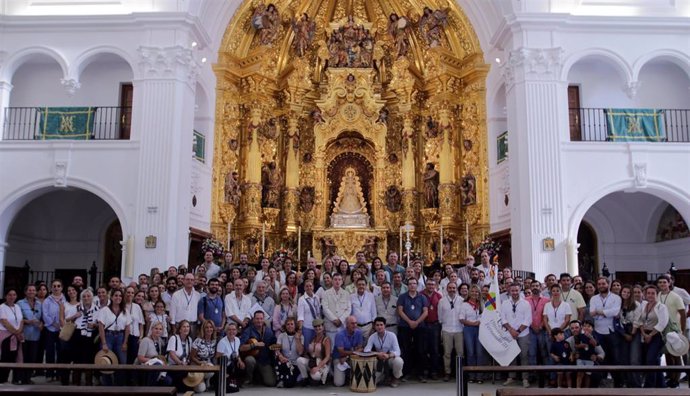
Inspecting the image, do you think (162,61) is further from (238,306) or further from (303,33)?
(238,306)

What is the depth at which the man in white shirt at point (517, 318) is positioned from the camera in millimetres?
9789

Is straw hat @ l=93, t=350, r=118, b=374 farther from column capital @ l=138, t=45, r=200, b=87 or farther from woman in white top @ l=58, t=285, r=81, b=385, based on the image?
column capital @ l=138, t=45, r=200, b=87

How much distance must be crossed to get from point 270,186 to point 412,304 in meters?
11.8

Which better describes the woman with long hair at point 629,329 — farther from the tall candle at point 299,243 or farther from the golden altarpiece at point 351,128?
the tall candle at point 299,243

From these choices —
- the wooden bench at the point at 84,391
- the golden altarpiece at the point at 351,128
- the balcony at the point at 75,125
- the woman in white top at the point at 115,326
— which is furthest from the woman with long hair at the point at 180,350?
the golden altarpiece at the point at 351,128

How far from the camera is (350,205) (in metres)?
21.6

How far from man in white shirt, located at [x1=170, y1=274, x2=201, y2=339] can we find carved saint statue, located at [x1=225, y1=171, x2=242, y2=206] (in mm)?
9678

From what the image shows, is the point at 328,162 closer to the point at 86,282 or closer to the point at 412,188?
the point at 412,188

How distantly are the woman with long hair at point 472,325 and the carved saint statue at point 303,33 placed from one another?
533 inches

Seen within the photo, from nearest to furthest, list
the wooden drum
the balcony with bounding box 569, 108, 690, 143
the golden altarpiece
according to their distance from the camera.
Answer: the wooden drum, the balcony with bounding box 569, 108, 690, 143, the golden altarpiece

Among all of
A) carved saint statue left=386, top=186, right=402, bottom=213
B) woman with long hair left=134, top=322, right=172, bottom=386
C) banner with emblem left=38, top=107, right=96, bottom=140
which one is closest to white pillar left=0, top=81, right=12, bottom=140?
banner with emblem left=38, top=107, right=96, bottom=140

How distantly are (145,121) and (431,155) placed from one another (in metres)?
10.0

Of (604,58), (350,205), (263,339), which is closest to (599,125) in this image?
(604,58)

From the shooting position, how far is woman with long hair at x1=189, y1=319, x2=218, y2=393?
30.1ft
